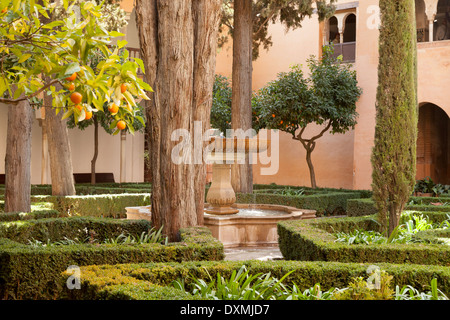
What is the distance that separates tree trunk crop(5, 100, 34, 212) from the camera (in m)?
8.15

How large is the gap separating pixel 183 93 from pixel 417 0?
14.0 metres

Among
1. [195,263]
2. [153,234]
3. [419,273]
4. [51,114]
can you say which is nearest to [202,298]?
[195,263]

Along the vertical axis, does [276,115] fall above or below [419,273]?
above

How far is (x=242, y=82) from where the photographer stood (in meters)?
12.2

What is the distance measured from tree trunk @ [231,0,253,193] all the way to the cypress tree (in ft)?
20.5

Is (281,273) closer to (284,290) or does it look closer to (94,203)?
(284,290)

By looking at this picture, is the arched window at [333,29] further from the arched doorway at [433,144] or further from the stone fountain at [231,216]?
the stone fountain at [231,216]

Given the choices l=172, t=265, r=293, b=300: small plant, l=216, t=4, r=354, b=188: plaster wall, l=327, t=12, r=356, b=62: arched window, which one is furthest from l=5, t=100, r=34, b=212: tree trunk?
l=327, t=12, r=356, b=62: arched window

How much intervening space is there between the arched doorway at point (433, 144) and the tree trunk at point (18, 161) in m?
12.3

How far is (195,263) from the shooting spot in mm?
4020

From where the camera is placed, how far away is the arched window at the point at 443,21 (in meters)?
18.1
